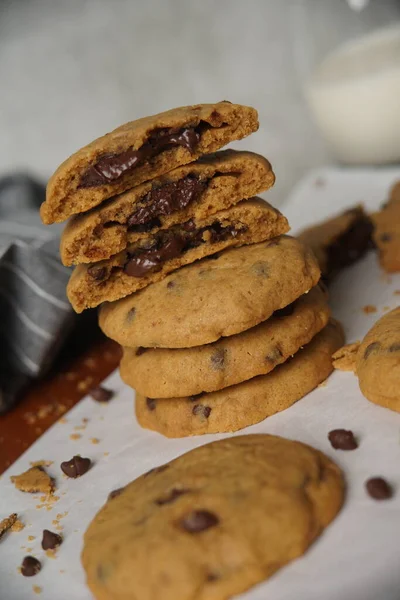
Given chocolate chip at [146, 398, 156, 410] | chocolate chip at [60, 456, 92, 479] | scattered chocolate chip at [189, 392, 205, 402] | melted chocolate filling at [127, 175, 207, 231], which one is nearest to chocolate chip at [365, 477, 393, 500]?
scattered chocolate chip at [189, 392, 205, 402]

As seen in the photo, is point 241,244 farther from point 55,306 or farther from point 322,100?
point 322,100

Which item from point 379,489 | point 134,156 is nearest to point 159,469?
point 379,489

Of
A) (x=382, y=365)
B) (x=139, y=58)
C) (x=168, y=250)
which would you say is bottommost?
(x=382, y=365)

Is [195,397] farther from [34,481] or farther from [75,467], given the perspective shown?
[34,481]

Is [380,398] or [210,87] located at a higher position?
[210,87]

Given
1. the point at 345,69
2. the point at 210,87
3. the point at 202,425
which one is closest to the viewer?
the point at 202,425

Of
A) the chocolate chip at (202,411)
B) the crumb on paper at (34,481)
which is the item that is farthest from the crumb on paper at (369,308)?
the crumb on paper at (34,481)

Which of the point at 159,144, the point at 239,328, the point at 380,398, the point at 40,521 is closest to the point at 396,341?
the point at 380,398
